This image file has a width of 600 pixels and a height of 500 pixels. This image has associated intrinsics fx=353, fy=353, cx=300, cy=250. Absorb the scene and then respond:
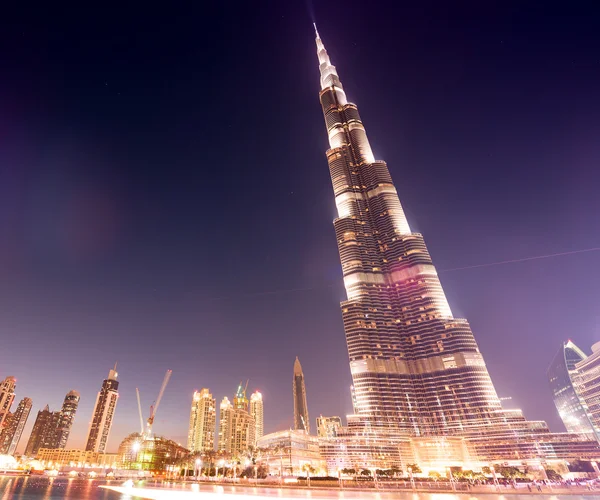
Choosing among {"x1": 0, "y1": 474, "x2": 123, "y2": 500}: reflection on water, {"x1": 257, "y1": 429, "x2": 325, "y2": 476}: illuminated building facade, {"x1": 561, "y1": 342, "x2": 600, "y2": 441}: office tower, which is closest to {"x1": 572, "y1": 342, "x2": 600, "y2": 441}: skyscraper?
{"x1": 561, "y1": 342, "x2": 600, "y2": 441}: office tower

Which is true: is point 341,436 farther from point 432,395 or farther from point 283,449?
point 432,395

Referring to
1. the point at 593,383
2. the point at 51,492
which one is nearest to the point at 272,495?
the point at 51,492

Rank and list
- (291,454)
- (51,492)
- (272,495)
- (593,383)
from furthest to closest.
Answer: (593,383), (291,454), (51,492), (272,495)

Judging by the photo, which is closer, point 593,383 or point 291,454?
point 291,454

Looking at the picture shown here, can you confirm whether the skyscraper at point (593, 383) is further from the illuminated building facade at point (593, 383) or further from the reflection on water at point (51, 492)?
the reflection on water at point (51, 492)

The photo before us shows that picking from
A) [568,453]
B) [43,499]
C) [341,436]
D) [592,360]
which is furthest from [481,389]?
[43,499]

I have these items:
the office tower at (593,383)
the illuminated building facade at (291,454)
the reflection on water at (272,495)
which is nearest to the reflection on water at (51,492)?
the reflection on water at (272,495)

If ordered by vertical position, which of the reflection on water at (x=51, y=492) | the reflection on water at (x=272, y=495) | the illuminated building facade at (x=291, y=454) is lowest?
the reflection on water at (x=272, y=495)

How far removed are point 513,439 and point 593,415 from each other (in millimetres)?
57496

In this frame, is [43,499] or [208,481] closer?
[43,499]

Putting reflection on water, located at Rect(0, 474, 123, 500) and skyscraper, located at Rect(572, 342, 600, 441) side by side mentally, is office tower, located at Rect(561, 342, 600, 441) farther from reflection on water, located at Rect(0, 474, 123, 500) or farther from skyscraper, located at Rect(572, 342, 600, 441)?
reflection on water, located at Rect(0, 474, 123, 500)

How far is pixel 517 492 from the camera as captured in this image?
65062mm

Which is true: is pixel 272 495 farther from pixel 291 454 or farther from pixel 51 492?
pixel 291 454

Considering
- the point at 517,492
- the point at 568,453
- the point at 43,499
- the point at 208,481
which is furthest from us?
the point at 568,453
